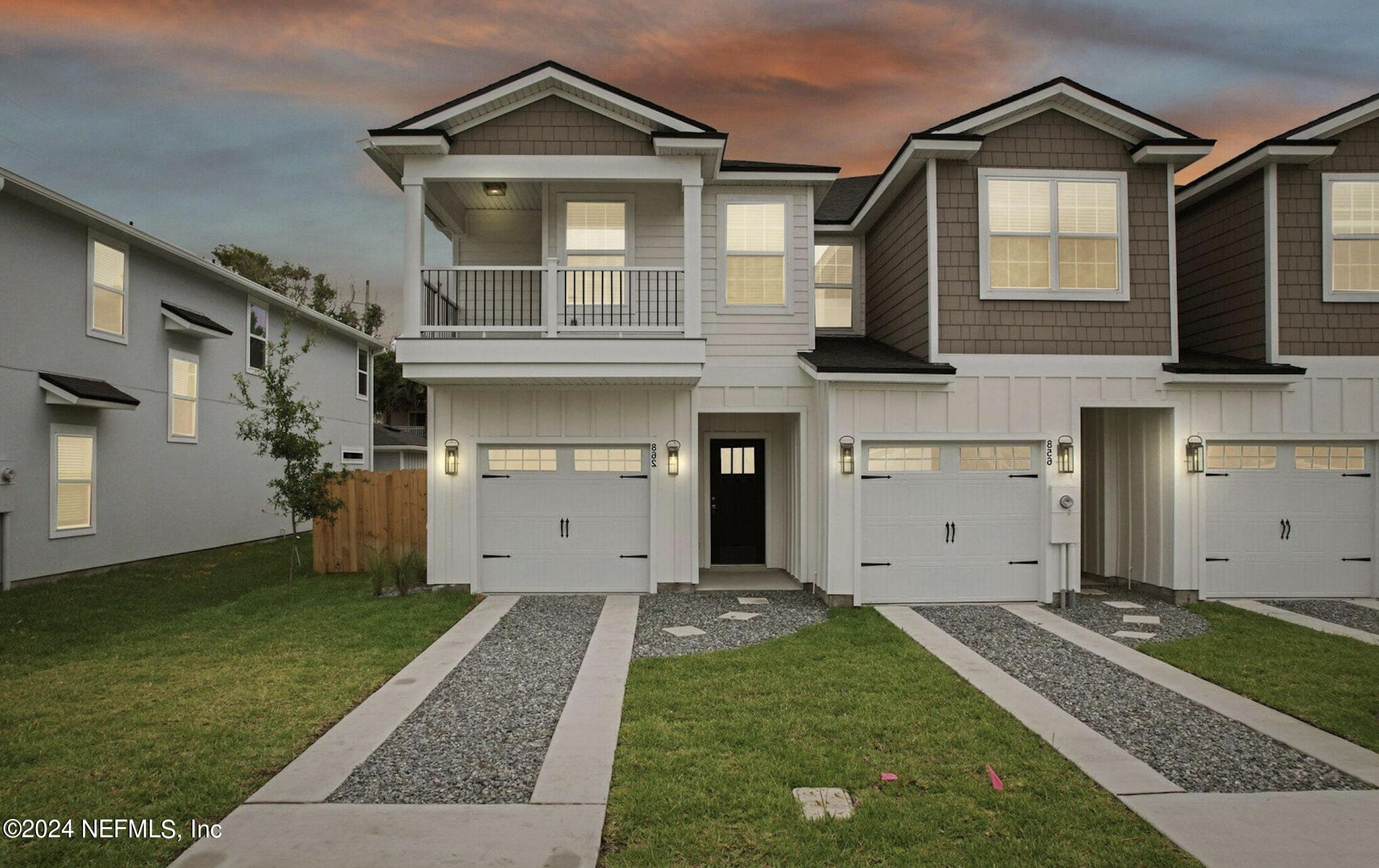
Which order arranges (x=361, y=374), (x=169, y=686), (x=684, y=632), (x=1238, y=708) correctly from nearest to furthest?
1. (x=1238, y=708)
2. (x=169, y=686)
3. (x=684, y=632)
4. (x=361, y=374)

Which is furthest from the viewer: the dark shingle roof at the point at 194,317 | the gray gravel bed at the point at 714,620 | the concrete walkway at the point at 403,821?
the dark shingle roof at the point at 194,317

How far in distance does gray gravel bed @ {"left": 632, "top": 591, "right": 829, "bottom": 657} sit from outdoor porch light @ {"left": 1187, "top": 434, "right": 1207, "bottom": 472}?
5.20 meters

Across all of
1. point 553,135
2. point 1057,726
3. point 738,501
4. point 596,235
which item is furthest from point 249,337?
point 1057,726

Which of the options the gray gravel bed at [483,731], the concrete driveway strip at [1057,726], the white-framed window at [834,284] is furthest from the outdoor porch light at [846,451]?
the gray gravel bed at [483,731]

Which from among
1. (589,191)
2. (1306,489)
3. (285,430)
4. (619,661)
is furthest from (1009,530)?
(285,430)

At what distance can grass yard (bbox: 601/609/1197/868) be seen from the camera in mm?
3361

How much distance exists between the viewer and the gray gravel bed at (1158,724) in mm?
4199

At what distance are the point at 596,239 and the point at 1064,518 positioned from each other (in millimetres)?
7345

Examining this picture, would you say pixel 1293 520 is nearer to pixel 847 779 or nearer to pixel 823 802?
pixel 847 779

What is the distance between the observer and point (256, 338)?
1661 centimetres

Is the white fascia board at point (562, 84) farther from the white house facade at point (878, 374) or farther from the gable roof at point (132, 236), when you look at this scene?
the gable roof at point (132, 236)

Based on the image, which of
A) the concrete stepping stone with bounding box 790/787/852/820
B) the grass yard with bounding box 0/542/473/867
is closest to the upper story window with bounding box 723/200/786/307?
the grass yard with bounding box 0/542/473/867

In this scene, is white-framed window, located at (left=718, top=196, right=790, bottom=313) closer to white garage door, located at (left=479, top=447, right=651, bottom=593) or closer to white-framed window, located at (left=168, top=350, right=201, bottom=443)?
white garage door, located at (left=479, top=447, right=651, bottom=593)

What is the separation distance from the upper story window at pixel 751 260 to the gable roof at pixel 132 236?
940 cm
